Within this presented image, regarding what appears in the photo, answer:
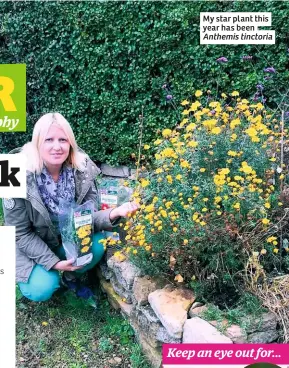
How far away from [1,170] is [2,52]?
2.41m

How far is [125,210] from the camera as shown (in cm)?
313

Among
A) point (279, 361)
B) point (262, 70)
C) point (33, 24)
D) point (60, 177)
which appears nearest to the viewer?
point (279, 361)

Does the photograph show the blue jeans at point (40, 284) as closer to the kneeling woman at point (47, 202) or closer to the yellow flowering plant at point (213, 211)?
the kneeling woman at point (47, 202)

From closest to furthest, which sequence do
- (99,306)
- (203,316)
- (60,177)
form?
(203,316) < (60,177) < (99,306)

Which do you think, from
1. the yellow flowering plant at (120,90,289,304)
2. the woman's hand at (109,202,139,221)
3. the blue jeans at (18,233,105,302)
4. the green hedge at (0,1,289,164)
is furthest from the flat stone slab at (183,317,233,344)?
the green hedge at (0,1,289,164)

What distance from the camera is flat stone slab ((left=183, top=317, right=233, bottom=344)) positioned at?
239 cm

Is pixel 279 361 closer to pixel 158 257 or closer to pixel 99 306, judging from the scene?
pixel 158 257

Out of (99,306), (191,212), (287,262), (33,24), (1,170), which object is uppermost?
(33,24)

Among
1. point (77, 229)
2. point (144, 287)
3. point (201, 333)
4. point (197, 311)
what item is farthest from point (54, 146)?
point (201, 333)

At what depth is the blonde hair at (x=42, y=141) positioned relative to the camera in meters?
3.05

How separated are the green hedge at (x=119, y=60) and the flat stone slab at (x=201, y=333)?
2.31 metres

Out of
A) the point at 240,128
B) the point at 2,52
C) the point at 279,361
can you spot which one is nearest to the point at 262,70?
the point at 240,128

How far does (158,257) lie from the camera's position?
2867 millimetres

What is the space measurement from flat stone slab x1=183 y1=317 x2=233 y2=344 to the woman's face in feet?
3.83
